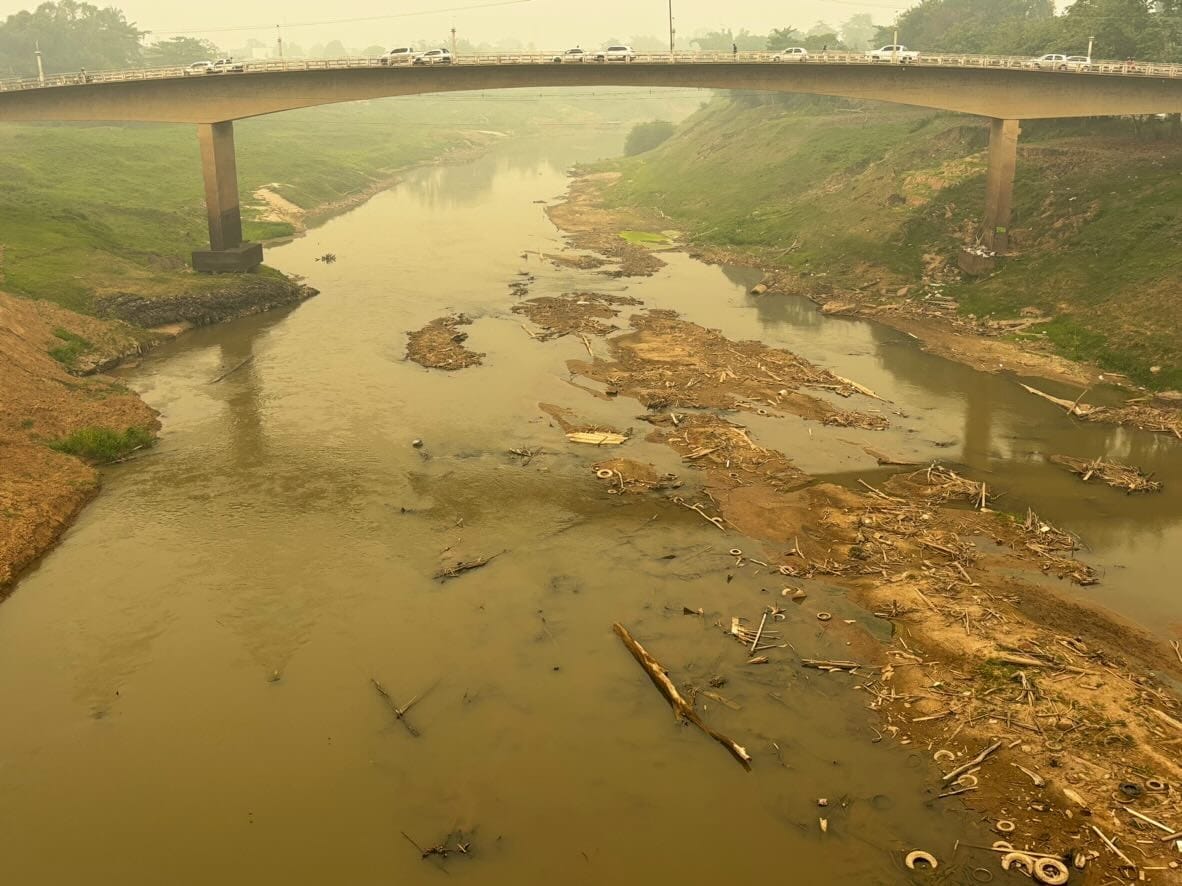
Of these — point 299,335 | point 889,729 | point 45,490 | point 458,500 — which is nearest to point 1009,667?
point 889,729

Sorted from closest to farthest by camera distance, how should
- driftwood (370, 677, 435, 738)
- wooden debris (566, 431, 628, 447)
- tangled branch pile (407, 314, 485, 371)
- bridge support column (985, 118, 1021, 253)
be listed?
driftwood (370, 677, 435, 738)
wooden debris (566, 431, 628, 447)
tangled branch pile (407, 314, 485, 371)
bridge support column (985, 118, 1021, 253)

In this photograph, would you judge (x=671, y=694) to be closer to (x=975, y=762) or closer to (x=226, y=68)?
(x=975, y=762)

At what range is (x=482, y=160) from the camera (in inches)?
5723

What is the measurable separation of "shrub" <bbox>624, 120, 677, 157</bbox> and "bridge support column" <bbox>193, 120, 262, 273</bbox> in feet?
291

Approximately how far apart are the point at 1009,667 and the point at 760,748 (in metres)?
6.76

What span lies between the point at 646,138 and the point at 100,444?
11952 centimetres

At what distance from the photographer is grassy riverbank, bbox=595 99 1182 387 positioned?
47281 millimetres

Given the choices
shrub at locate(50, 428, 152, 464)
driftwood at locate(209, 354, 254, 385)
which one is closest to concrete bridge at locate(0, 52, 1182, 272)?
driftwood at locate(209, 354, 254, 385)

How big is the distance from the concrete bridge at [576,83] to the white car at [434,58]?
0.43 metres

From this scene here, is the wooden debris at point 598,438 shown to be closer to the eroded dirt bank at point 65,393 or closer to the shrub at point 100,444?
the shrub at point 100,444

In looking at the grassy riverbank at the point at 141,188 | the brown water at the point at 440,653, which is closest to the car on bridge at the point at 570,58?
the grassy riverbank at the point at 141,188

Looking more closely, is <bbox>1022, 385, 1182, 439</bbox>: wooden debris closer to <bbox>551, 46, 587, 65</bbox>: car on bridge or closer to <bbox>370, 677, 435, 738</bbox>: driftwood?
<bbox>370, 677, 435, 738</bbox>: driftwood

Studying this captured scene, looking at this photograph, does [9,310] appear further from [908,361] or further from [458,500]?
[908,361]

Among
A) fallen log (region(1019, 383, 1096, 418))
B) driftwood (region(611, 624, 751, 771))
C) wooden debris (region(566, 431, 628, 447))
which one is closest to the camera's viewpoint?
driftwood (region(611, 624, 751, 771))
